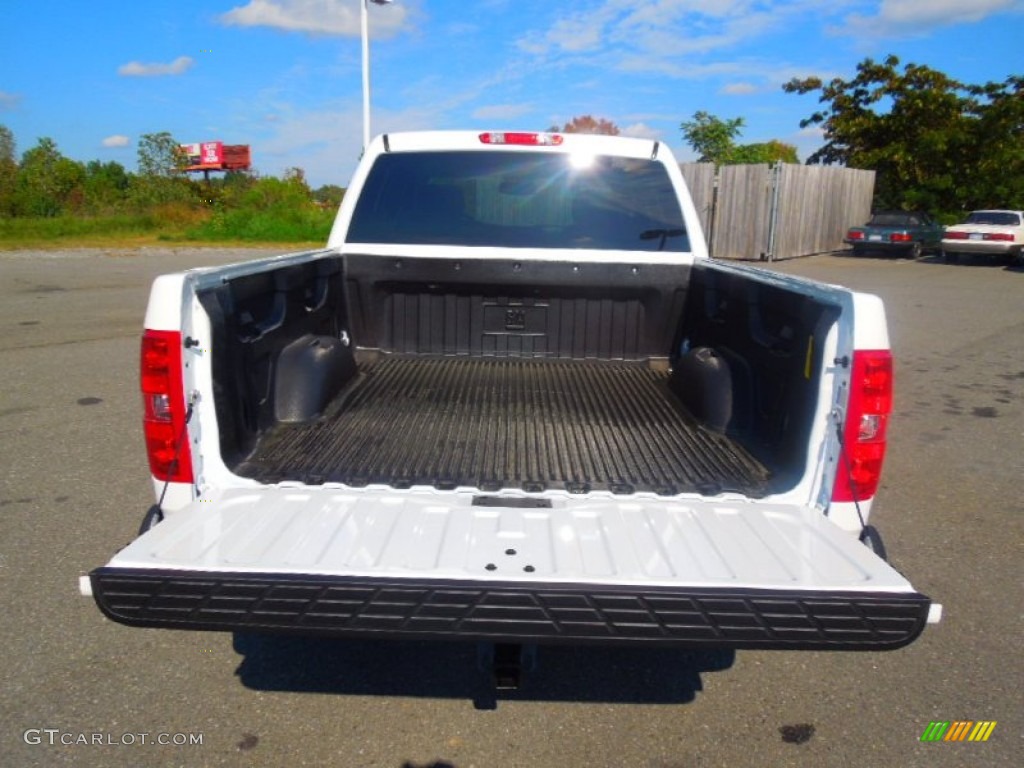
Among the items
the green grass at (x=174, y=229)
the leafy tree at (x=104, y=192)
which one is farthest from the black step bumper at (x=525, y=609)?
the leafy tree at (x=104, y=192)

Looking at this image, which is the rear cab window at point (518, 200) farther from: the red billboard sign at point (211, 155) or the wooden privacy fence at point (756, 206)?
the red billboard sign at point (211, 155)

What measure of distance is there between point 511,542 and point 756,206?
71.0 feet

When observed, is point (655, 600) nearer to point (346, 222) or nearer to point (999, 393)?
point (346, 222)

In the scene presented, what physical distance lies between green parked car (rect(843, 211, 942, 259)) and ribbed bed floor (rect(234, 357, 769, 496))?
23.9m

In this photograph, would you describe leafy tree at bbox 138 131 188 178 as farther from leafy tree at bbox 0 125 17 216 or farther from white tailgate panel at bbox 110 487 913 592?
white tailgate panel at bbox 110 487 913 592

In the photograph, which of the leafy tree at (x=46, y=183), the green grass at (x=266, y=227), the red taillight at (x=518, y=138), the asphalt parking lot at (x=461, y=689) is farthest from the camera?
the leafy tree at (x=46, y=183)

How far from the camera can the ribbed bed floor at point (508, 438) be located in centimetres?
264

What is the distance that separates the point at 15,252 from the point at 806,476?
2477cm

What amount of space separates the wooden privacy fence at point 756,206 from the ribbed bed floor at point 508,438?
19151mm

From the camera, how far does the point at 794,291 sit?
8.87ft

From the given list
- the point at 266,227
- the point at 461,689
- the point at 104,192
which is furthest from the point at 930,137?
the point at 104,192

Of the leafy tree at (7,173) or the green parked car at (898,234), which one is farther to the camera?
the leafy tree at (7,173)

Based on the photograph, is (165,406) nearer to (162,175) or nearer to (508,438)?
(508,438)

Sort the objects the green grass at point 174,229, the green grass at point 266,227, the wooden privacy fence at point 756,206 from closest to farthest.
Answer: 1. the wooden privacy fence at point 756,206
2. the green grass at point 174,229
3. the green grass at point 266,227
